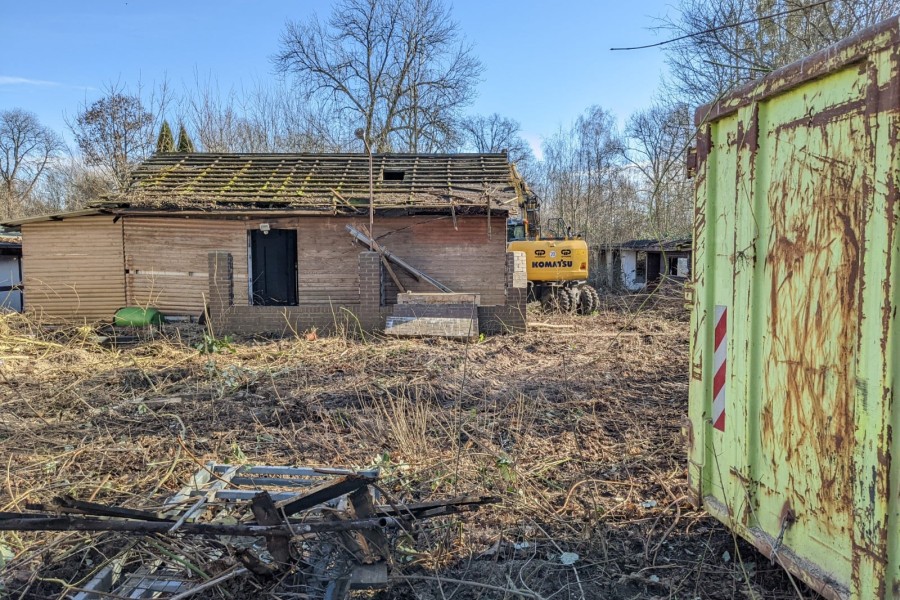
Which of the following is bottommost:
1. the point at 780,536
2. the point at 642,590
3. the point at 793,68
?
the point at 642,590

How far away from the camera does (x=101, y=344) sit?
11383 mm

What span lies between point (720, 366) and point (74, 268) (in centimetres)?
1575

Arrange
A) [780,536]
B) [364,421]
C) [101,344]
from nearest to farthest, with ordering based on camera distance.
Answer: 1. [780,536]
2. [364,421]
3. [101,344]

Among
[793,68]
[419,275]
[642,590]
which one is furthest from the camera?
[419,275]

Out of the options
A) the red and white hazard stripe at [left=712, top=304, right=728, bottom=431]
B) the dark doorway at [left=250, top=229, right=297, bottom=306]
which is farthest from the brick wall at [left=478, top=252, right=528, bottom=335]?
the red and white hazard stripe at [left=712, top=304, right=728, bottom=431]

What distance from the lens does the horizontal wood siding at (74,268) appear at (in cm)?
1434

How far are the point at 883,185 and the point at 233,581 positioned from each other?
11.0ft

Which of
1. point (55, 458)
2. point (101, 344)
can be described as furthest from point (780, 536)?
point (101, 344)

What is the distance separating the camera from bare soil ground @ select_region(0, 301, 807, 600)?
126 inches

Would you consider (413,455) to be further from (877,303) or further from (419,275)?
(419,275)

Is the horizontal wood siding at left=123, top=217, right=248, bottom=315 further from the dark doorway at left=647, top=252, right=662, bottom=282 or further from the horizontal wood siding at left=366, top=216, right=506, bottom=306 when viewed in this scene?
the dark doorway at left=647, top=252, right=662, bottom=282

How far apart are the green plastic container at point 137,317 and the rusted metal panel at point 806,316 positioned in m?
13.2

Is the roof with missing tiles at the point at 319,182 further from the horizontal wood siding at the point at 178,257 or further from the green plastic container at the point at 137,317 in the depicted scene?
the green plastic container at the point at 137,317

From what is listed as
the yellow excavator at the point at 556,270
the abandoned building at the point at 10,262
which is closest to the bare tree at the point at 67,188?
the abandoned building at the point at 10,262
